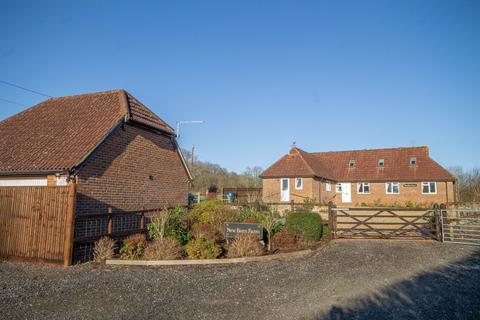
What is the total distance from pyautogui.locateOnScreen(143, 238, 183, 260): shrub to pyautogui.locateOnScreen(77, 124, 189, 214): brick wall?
283 centimetres

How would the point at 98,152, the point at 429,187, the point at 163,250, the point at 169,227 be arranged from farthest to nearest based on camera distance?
1. the point at 429,187
2. the point at 98,152
3. the point at 169,227
4. the point at 163,250

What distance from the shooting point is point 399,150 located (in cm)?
3666

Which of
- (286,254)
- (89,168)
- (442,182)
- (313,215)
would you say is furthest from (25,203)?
(442,182)

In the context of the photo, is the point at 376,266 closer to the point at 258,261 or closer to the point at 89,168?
the point at 258,261

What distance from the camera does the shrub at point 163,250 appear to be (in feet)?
32.6

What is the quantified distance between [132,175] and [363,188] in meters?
28.2

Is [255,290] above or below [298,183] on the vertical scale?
below

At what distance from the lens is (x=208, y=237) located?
11836 millimetres

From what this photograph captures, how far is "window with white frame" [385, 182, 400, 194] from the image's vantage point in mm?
33844

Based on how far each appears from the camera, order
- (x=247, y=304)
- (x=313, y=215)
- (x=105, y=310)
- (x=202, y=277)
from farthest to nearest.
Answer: (x=313, y=215), (x=202, y=277), (x=247, y=304), (x=105, y=310)

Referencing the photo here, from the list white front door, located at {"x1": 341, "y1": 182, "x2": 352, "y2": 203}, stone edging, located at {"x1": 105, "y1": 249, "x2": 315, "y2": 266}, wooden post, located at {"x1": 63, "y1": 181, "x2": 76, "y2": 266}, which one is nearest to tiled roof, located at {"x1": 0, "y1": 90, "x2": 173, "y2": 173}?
wooden post, located at {"x1": 63, "y1": 181, "x2": 76, "y2": 266}

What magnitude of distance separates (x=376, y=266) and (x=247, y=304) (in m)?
5.10

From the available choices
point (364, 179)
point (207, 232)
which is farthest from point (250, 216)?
point (364, 179)

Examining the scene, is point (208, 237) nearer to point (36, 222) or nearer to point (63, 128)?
point (36, 222)
